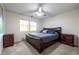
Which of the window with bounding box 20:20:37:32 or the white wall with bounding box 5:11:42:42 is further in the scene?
the white wall with bounding box 5:11:42:42

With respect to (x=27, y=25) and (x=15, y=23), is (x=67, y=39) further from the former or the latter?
(x=15, y=23)

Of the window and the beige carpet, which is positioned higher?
the window

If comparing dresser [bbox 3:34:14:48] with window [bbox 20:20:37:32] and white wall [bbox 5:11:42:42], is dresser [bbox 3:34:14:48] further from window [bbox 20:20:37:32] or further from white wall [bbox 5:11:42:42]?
window [bbox 20:20:37:32]

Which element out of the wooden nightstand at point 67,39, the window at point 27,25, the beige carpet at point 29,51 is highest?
the window at point 27,25

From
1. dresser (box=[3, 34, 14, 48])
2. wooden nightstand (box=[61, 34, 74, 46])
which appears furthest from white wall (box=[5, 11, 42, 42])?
wooden nightstand (box=[61, 34, 74, 46])

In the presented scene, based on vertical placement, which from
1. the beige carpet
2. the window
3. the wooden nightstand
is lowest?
the beige carpet

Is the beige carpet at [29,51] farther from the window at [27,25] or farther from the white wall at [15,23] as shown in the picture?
the window at [27,25]

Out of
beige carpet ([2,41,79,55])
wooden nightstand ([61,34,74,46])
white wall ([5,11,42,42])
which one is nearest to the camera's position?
beige carpet ([2,41,79,55])

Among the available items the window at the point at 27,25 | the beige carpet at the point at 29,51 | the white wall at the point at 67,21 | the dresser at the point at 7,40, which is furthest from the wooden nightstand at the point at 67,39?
the dresser at the point at 7,40

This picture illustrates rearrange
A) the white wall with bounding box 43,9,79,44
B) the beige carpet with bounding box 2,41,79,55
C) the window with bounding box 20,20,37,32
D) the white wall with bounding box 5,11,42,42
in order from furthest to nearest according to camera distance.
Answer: the white wall with bounding box 43,9,79,44, the white wall with bounding box 5,11,42,42, the window with bounding box 20,20,37,32, the beige carpet with bounding box 2,41,79,55

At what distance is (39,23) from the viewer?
7.82ft

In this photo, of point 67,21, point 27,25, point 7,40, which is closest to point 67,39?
point 67,21

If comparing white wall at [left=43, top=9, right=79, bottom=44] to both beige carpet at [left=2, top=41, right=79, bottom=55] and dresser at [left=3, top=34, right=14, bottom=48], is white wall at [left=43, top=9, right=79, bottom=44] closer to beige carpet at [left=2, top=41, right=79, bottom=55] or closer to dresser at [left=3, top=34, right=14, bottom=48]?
beige carpet at [left=2, top=41, right=79, bottom=55]

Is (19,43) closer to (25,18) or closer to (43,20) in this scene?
(25,18)
